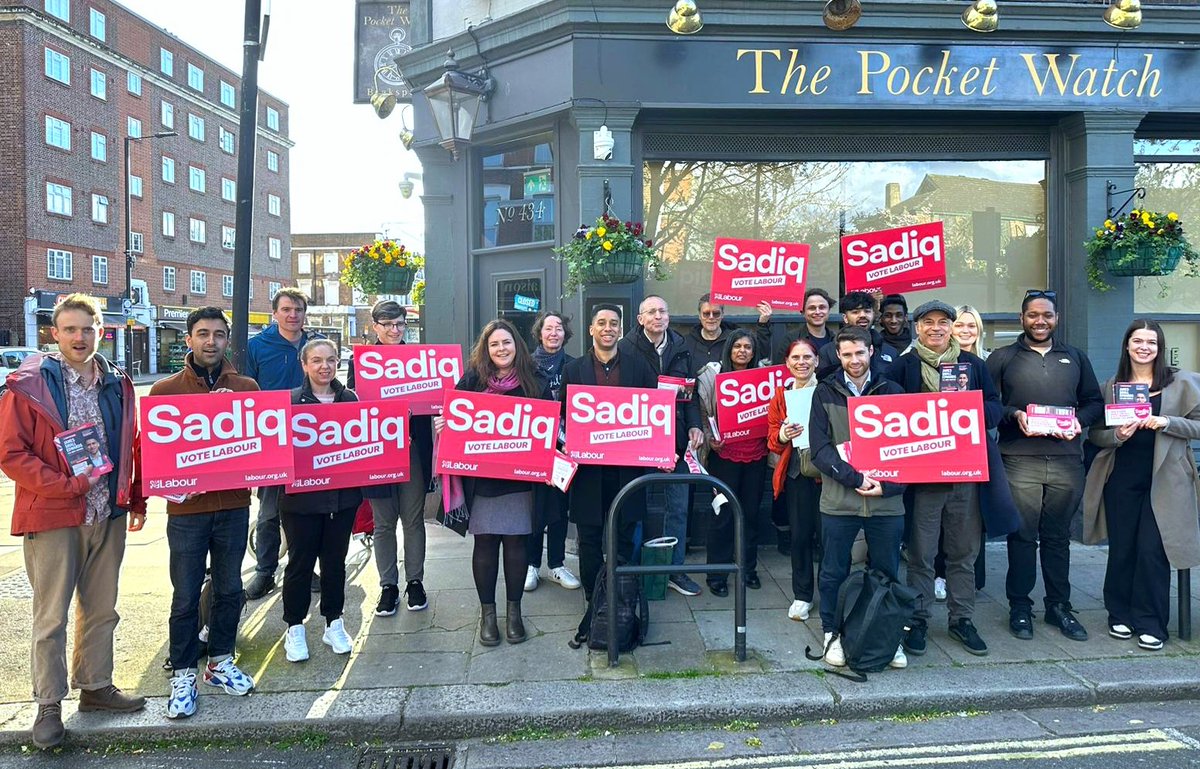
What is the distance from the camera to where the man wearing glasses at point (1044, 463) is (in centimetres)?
476

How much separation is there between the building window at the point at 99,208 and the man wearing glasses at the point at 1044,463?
1649 inches

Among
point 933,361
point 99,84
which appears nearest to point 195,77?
point 99,84

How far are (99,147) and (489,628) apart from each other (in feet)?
137

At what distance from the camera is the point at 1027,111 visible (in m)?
7.20

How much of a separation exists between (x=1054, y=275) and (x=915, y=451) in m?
4.50

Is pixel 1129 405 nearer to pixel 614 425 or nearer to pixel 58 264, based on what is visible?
pixel 614 425

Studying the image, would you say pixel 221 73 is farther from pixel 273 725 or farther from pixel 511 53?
pixel 273 725

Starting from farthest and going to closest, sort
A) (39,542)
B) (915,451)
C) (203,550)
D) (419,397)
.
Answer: (419,397)
(915,451)
(203,550)
(39,542)

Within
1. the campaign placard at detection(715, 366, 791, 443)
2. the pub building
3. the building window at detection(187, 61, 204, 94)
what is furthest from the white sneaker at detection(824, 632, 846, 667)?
the building window at detection(187, 61, 204, 94)

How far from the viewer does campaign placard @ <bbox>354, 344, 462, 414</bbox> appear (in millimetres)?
5371

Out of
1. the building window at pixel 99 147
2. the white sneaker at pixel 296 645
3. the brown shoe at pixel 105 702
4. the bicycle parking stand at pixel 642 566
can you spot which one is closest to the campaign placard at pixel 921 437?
the bicycle parking stand at pixel 642 566

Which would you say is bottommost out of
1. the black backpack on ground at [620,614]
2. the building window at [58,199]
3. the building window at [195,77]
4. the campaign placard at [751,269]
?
the black backpack on ground at [620,614]

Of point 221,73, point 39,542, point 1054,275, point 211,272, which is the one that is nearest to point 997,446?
point 1054,275

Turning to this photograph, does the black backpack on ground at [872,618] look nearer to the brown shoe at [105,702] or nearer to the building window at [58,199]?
the brown shoe at [105,702]
